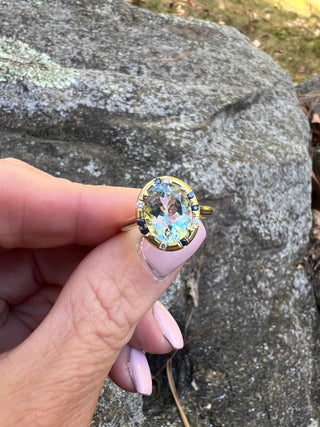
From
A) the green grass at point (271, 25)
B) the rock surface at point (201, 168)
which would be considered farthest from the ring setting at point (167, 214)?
the green grass at point (271, 25)

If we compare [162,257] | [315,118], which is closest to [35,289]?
[162,257]

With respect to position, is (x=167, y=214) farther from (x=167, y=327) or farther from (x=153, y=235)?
(x=167, y=327)

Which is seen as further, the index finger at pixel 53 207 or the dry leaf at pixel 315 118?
the dry leaf at pixel 315 118

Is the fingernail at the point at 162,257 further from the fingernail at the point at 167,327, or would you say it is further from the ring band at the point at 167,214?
the fingernail at the point at 167,327

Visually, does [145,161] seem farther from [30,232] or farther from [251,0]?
[251,0]

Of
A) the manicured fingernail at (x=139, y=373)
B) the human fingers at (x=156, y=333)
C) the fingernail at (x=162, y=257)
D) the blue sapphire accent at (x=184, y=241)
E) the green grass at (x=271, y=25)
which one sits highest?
the blue sapphire accent at (x=184, y=241)

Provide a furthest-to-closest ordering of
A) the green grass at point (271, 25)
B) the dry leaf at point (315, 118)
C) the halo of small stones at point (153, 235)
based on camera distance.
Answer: the green grass at point (271, 25) → the dry leaf at point (315, 118) → the halo of small stones at point (153, 235)

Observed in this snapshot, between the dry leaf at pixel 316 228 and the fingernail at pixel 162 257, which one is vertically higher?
the fingernail at pixel 162 257
